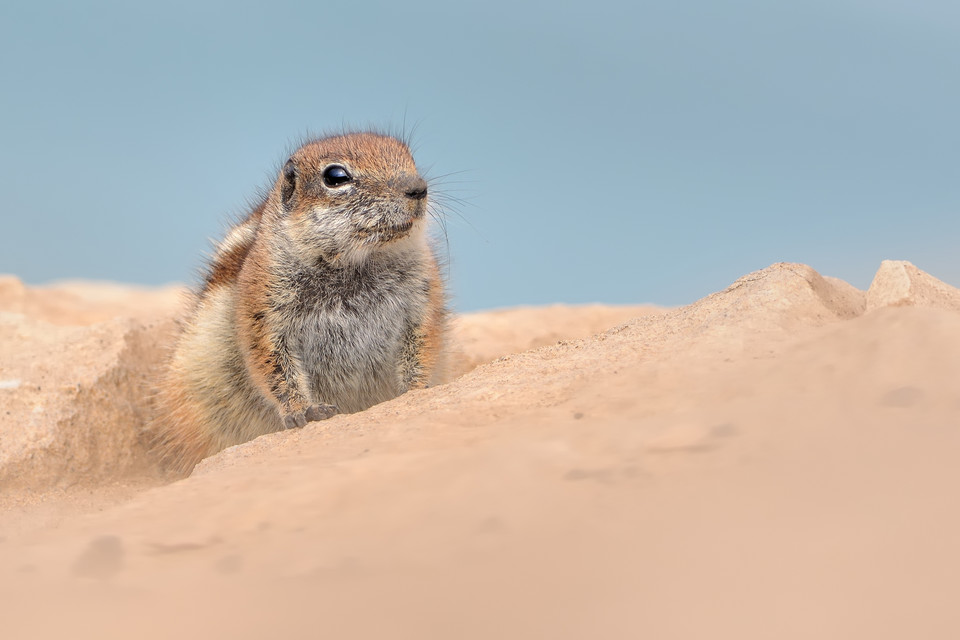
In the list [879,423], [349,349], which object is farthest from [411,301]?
[879,423]

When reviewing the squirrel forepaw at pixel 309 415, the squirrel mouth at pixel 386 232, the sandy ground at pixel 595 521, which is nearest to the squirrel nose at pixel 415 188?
the squirrel mouth at pixel 386 232

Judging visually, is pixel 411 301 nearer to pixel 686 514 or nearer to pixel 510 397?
pixel 510 397

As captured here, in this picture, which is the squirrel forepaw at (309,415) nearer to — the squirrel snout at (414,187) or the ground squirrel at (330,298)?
the ground squirrel at (330,298)

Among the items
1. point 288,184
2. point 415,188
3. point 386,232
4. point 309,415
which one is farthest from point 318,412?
point 288,184

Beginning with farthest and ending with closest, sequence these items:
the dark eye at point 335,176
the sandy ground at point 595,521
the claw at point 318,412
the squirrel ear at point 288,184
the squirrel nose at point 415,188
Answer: the squirrel ear at point 288,184
the dark eye at point 335,176
the squirrel nose at point 415,188
the claw at point 318,412
the sandy ground at point 595,521

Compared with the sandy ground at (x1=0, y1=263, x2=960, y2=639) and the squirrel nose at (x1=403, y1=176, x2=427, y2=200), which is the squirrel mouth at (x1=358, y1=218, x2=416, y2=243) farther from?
the sandy ground at (x1=0, y1=263, x2=960, y2=639)

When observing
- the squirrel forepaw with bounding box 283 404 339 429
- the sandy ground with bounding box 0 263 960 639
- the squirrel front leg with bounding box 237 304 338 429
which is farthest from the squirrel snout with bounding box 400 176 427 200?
the sandy ground with bounding box 0 263 960 639

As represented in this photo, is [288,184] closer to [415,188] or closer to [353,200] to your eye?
[353,200]
